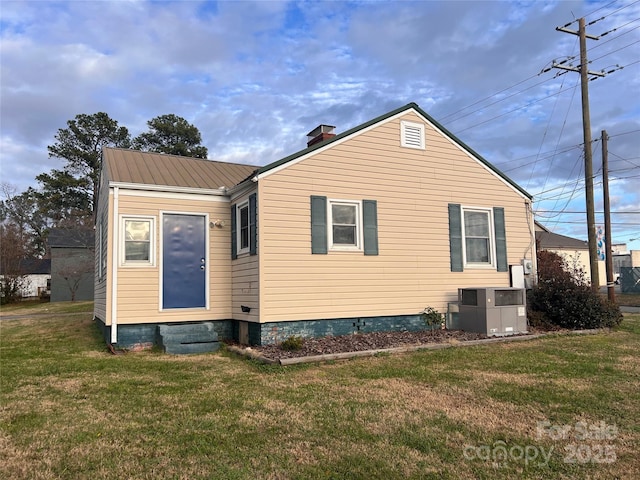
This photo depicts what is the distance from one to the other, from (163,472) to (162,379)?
11.2 ft

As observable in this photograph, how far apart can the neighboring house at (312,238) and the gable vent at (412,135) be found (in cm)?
3

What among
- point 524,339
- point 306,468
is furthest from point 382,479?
point 524,339

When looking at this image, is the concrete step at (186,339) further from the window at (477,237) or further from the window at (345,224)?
the window at (477,237)

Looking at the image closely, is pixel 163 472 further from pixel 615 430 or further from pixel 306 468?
pixel 615 430

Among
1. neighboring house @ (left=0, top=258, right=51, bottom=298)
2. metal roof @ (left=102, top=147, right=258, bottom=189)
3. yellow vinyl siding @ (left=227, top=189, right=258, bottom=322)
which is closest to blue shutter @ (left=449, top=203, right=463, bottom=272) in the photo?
yellow vinyl siding @ (left=227, top=189, right=258, bottom=322)

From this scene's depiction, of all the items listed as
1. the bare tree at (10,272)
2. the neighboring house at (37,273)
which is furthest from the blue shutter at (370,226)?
the neighboring house at (37,273)

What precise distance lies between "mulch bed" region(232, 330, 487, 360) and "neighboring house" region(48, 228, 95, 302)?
2733 cm

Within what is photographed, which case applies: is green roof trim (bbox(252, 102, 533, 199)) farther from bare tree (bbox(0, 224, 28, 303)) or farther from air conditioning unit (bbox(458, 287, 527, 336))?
bare tree (bbox(0, 224, 28, 303))

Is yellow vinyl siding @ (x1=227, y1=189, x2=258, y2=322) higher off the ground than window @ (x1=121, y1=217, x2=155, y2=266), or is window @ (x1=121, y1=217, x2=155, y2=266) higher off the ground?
window @ (x1=121, y1=217, x2=155, y2=266)

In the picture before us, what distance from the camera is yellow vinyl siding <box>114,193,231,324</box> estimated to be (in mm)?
9656

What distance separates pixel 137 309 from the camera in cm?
970

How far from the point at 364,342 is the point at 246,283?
103 inches

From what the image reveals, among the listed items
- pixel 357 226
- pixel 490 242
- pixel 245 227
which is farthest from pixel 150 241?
pixel 490 242

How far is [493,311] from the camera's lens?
9.95 metres
